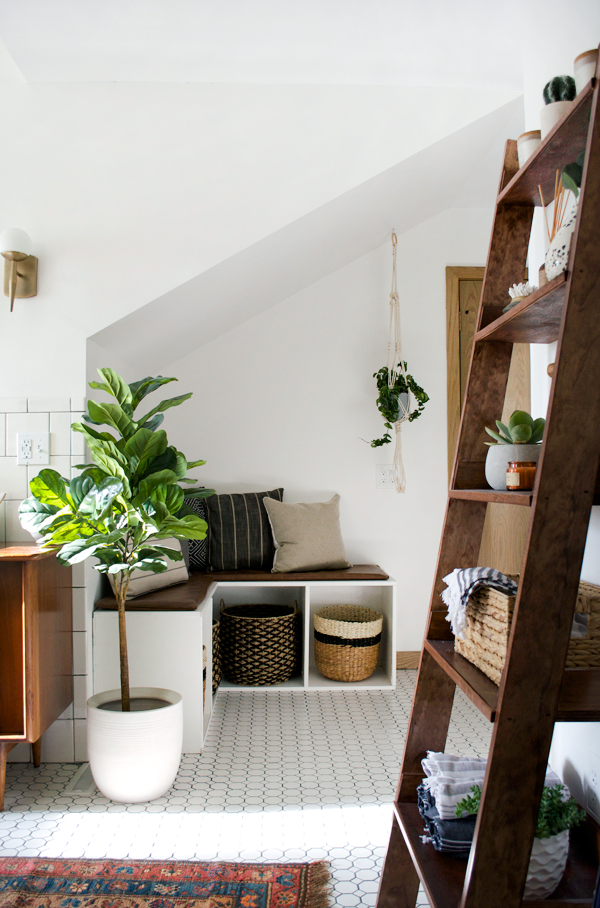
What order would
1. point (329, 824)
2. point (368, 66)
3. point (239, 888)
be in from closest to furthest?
Result: point (239, 888) < point (329, 824) < point (368, 66)

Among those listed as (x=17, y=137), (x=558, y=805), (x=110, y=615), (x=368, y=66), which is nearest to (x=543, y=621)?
(x=558, y=805)

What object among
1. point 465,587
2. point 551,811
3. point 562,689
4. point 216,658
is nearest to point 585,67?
point 465,587

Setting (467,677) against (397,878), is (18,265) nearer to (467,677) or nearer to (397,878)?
(467,677)

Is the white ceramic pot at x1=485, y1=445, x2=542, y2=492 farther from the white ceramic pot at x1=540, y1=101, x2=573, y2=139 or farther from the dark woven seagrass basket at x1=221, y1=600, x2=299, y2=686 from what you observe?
the dark woven seagrass basket at x1=221, y1=600, x2=299, y2=686

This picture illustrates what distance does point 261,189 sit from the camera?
2404 millimetres

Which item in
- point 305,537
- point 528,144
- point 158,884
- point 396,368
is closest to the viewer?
point 528,144

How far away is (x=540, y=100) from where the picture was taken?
1705 mm

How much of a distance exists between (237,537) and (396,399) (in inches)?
42.6

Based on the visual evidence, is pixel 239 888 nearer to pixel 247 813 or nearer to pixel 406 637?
pixel 247 813

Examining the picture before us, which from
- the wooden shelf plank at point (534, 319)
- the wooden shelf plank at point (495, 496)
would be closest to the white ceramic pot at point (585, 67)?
the wooden shelf plank at point (534, 319)

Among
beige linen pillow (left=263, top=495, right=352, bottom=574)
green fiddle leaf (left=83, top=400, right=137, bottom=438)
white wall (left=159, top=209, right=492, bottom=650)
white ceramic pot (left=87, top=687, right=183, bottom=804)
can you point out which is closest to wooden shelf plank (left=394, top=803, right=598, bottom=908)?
white ceramic pot (left=87, top=687, right=183, bottom=804)

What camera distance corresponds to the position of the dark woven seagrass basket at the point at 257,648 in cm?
308

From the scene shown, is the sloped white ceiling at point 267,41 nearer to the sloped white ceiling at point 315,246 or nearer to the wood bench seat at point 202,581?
the sloped white ceiling at point 315,246

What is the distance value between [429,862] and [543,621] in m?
0.58
